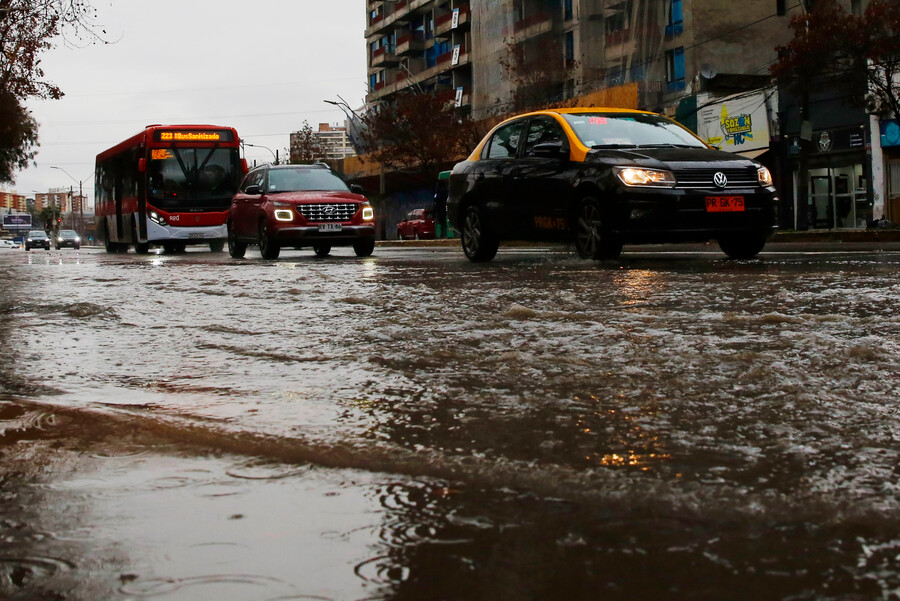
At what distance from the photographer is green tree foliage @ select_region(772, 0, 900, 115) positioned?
24969 mm

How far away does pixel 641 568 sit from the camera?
6.23ft

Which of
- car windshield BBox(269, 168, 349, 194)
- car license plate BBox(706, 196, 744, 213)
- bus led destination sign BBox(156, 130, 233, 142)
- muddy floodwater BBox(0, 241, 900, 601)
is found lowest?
muddy floodwater BBox(0, 241, 900, 601)

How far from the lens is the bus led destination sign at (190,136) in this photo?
93.9ft

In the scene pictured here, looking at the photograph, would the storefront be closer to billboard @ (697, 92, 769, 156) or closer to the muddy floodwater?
billboard @ (697, 92, 769, 156)

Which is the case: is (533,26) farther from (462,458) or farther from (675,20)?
(462,458)

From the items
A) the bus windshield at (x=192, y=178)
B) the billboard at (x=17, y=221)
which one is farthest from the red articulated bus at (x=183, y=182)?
the billboard at (x=17, y=221)

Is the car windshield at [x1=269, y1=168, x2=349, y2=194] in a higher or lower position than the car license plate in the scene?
higher

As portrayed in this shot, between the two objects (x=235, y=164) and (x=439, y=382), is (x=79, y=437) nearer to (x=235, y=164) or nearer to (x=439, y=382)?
(x=439, y=382)

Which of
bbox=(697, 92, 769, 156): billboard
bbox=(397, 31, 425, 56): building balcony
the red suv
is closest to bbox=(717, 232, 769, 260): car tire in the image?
the red suv

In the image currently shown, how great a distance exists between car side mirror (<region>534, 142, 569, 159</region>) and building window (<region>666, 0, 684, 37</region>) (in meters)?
34.5

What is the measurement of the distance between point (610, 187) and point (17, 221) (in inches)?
4723

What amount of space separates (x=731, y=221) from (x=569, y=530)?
30.2 feet

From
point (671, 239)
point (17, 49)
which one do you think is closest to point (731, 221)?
point (671, 239)

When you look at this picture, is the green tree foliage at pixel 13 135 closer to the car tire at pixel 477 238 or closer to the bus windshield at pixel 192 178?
the bus windshield at pixel 192 178
